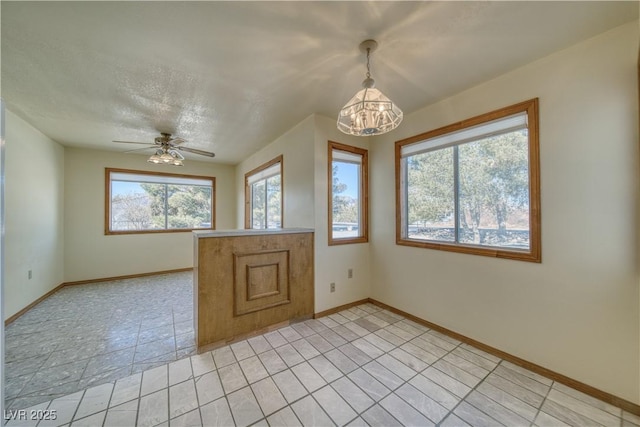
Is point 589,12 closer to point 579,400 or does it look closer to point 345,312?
point 579,400

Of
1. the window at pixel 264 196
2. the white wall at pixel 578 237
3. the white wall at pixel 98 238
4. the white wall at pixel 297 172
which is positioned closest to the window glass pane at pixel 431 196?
the white wall at pixel 578 237

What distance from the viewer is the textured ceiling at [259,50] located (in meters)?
1.43

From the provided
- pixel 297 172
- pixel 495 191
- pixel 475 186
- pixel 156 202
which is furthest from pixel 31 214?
pixel 495 191

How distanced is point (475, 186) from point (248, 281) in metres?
2.52

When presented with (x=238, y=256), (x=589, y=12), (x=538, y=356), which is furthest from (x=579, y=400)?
(x=238, y=256)

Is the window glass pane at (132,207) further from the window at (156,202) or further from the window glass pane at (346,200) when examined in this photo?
the window glass pane at (346,200)

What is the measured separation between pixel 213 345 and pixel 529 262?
294 centimetres

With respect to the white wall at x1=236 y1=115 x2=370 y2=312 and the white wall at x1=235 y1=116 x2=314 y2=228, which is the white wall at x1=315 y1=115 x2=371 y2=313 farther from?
the white wall at x1=235 y1=116 x2=314 y2=228

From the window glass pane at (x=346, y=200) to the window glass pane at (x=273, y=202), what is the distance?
1278 millimetres

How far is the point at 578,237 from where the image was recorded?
69.0 inches

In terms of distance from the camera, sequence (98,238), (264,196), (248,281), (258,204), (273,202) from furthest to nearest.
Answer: (258,204), (264,196), (98,238), (273,202), (248,281)

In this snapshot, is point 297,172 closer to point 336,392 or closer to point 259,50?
point 259,50

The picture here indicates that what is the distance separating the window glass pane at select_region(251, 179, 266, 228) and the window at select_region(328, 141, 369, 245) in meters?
2.06

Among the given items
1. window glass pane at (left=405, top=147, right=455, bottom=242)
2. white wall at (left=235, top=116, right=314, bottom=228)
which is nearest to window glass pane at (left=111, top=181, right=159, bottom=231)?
white wall at (left=235, top=116, right=314, bottom=228)
